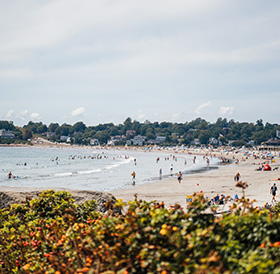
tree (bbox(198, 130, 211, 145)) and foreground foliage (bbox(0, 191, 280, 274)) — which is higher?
tree (bbox(198, 130, 211, 145))

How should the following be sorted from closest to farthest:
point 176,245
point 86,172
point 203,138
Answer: point 176,245
point 86,172
point 203,138

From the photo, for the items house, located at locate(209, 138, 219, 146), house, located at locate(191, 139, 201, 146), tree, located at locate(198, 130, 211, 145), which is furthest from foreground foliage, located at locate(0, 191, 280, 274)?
house, located at locate(209, 138, 219, 146)

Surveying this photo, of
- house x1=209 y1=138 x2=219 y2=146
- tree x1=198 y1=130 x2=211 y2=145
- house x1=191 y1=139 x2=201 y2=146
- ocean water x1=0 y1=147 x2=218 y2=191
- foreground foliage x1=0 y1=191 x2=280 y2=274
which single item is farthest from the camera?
house x1=209 y1=138 x2=219 y2=146

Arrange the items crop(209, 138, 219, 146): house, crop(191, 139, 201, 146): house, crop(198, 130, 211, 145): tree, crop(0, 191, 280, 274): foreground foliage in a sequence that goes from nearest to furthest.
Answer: crop(0, 191, 280, 274): foreground foliage → crop(191, 139, 201, 146): house → crop(198, 130, 211, 145): tree → crop(209, 138, 219, 146): house

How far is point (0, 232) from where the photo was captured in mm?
6367

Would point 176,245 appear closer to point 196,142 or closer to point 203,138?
point 203,138

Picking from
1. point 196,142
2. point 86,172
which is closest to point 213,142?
point 196,142

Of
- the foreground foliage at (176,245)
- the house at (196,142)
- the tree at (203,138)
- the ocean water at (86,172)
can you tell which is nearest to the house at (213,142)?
the tree at (203,138)

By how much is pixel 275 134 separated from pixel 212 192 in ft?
574

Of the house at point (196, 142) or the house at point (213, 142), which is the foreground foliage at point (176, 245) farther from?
the house at point (213, 142)

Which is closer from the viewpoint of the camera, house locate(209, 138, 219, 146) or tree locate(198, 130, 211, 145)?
tree locate(198, 130, 211, 145)

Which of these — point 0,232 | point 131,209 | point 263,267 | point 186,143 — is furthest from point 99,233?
point 186,143

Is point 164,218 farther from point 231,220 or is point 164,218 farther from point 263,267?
point 263,267

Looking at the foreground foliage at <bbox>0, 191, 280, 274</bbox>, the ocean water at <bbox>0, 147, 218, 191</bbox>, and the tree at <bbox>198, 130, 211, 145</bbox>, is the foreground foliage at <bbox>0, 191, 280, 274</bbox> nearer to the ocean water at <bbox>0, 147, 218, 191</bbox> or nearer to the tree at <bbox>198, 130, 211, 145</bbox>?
the ocean water at <bbox>0, 147, 218, 191</bbox>
